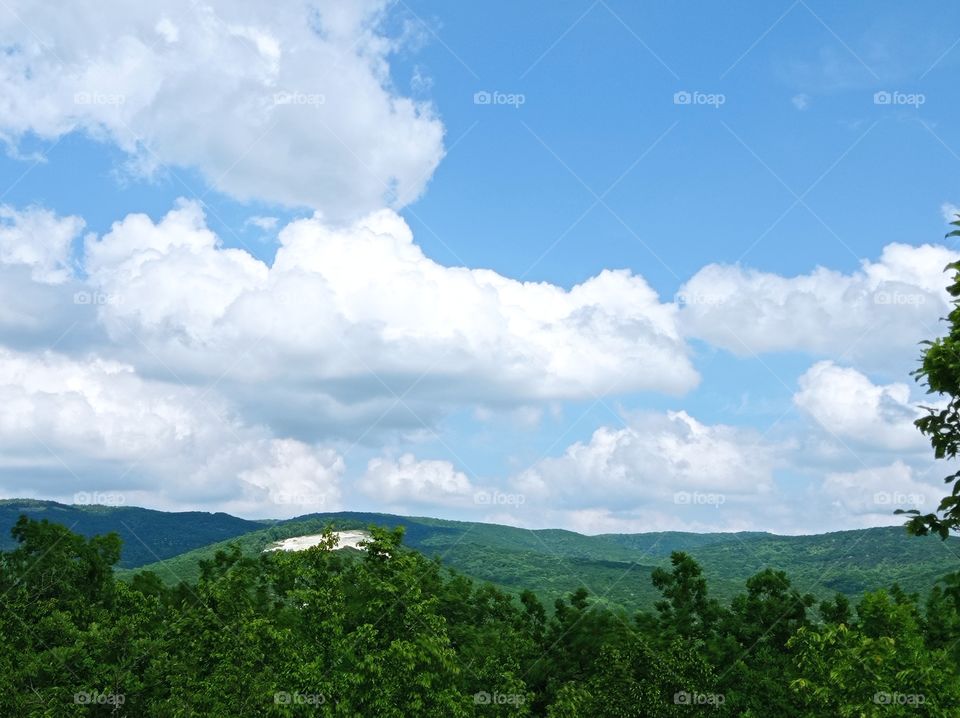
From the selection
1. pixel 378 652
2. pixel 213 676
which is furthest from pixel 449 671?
pixel 213 676

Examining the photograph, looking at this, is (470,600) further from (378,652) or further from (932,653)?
(932,653)

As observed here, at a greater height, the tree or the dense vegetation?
the tree

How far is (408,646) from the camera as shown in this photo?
29.7m

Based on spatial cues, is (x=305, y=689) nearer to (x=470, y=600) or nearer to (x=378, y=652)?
(x=378, y=652)

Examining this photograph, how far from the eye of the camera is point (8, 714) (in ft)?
142

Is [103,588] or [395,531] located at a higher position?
[395,531]

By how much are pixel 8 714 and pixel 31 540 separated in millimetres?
15746

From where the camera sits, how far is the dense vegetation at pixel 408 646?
29.1m

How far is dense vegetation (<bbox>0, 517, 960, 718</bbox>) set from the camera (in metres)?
29.1

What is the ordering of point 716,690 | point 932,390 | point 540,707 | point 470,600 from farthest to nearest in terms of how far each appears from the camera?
point 470,600, point 540,707, point 716,690, point 932,390

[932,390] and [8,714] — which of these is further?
[8,714]

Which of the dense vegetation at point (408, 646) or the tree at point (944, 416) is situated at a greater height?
the tree at point (944, 416)

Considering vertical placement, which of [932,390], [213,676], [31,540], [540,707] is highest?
[932,390]

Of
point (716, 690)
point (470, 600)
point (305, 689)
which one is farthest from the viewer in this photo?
point (470, 600)
